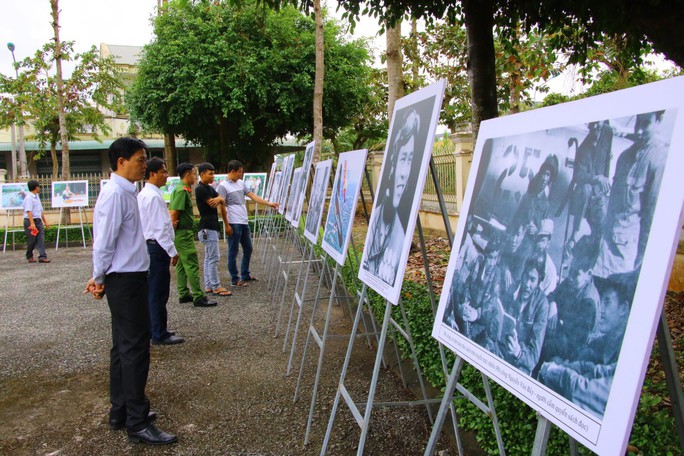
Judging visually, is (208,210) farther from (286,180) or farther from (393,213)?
(393,213)

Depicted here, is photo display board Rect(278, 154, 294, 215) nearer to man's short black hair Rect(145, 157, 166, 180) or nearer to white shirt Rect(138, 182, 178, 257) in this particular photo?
white shirt Rect(138, 182, 178, 257)

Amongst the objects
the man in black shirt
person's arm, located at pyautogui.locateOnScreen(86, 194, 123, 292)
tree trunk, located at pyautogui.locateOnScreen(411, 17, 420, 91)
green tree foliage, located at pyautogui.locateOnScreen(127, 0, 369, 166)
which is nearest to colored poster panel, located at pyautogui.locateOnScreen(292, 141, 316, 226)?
the man in black shirt

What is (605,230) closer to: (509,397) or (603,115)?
(603,115)

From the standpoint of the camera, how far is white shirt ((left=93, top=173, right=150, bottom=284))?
10.6ft

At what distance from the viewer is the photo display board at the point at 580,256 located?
122 cm

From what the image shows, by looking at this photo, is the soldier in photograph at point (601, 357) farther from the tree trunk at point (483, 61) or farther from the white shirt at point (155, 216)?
the white shirt at point (155, 216)

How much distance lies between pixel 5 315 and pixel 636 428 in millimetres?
7190

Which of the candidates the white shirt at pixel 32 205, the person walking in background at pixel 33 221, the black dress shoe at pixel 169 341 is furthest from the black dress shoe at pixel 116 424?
the white shirt at pixel 32 205

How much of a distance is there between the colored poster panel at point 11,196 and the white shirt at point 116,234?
14041mm

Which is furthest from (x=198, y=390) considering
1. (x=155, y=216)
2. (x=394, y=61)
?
(x=394, y=61)

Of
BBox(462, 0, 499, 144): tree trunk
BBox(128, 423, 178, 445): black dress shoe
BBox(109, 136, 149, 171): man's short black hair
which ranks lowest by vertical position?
BBox(128, 423, 178, 445): black dress shoe

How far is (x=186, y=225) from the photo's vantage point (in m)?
6.54

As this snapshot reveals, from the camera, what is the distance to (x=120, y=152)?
340 cm

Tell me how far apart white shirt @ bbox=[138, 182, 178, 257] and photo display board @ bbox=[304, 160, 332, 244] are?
1.31m
